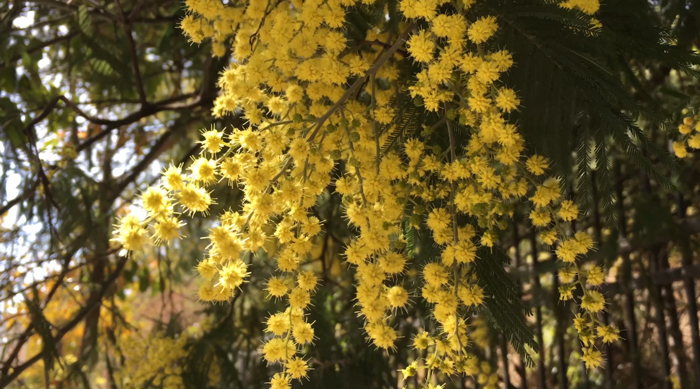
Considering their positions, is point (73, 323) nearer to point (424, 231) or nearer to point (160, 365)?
point (160, 365)

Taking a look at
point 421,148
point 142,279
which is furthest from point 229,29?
point 142,279

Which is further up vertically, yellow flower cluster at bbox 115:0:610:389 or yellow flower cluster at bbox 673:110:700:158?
yellow flower cluster at bbox 673:110:700:158

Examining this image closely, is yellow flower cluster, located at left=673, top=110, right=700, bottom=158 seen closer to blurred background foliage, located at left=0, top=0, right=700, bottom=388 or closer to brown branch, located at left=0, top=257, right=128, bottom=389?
blurred background foliage, located at left=0, top=0, right=700, bottom=388

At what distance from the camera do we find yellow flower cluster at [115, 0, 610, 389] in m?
0.82

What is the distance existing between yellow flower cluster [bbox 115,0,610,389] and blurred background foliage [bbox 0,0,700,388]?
0.07 metres

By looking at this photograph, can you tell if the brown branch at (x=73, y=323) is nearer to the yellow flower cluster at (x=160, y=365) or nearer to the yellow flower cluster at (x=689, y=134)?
the yellow flower cluster at (x=160, y=365)

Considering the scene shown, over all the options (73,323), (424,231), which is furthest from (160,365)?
(424,231)

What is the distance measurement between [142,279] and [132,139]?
86 cm

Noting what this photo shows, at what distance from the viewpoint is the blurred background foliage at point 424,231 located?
2.94ft

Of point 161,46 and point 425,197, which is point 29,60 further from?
point 425,197

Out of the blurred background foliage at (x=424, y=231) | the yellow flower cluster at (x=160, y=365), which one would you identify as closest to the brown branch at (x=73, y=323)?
the blurred background foliage at (x=424, y=231)

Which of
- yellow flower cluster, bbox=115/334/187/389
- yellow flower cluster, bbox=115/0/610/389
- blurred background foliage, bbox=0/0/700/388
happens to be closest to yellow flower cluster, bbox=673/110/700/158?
blurred background foliage, bbox=0/0/700/388

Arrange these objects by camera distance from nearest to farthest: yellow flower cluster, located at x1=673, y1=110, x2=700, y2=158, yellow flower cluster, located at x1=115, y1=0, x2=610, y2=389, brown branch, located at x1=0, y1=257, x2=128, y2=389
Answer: yellow flower cluster, located at x1=115, y1=0, x2=610, y2=389 < yellow flower cluster, located at x1=673, y1=110, x2=700, y2=158 < brown branch, located at x1=0, y1=257, x2=128, y2=389

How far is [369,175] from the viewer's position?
0.95 m
